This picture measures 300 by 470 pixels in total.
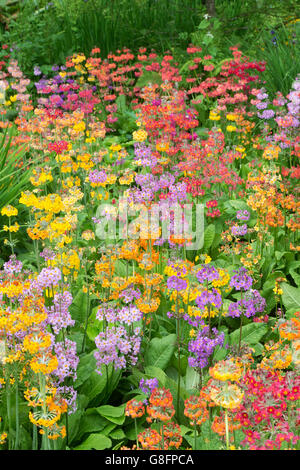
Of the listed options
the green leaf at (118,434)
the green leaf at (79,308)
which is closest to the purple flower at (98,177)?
the green leaf at (79,308)

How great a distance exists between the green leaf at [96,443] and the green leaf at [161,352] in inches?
19.3

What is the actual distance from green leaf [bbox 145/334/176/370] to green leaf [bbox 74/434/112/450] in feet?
1.61

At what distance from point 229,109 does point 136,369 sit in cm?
444

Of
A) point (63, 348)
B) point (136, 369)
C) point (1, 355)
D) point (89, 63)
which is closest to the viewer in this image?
point (1, 355)

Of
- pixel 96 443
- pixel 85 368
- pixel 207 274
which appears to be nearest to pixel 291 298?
pixel 207 274

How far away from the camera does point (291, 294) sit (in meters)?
3.57

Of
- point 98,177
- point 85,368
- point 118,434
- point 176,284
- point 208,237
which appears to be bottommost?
point 208,237

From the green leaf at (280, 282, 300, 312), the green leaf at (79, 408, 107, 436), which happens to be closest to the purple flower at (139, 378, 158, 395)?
the green leaf at (79, 408, 107, 436)

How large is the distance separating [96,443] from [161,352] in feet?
1.97

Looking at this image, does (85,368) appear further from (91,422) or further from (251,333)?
(251,333)

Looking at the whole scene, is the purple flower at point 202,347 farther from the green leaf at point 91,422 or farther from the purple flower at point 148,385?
the green leaf at point 91,422

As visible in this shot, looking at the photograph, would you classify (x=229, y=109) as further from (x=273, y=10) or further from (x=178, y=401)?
(x=178, y=401)

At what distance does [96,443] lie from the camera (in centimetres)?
263
